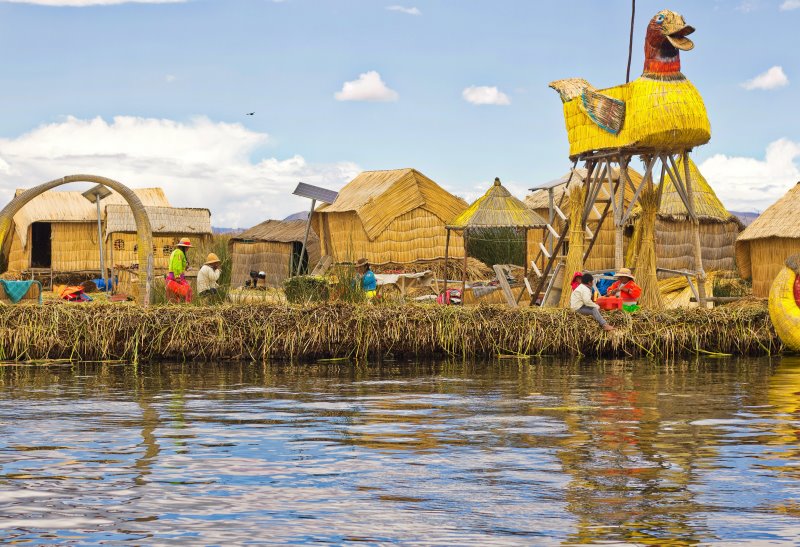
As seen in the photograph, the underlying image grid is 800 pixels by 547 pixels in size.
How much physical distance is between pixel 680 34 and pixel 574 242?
11.5 ft

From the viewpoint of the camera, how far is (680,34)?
17.2m

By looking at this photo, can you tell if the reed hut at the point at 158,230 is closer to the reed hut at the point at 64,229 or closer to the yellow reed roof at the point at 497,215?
the reed hut at the point at 64,229

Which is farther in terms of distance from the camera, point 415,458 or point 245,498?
point 415,458

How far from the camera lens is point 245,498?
639 cm

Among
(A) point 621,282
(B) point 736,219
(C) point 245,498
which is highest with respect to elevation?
(B) point 736,219

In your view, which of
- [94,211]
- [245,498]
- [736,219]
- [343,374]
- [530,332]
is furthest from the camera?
[94,211]

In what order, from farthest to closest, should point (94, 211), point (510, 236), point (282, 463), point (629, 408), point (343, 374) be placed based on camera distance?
point (94, 211) < point (510, 236) < point (343, 374) < point (629, 408) < point (282, 463)

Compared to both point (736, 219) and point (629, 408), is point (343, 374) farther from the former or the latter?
point (736, 219)

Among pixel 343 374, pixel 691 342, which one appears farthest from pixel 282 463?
pixel 691 342

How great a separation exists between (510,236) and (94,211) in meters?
12.5

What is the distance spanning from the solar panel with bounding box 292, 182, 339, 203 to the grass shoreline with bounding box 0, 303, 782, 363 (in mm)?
6482

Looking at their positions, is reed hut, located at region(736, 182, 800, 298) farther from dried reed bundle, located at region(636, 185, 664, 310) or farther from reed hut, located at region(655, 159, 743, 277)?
dried reed bundle, located at region(636, 185, 664, 310)

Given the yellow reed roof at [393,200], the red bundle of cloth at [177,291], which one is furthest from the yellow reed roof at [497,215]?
the yellow reed roof at [393,200]

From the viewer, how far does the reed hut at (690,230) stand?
27.8m
